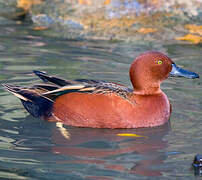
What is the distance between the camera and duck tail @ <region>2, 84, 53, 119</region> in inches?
272

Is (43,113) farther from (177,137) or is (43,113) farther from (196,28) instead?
(196,28)

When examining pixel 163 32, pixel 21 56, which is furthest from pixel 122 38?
pixel 21 56

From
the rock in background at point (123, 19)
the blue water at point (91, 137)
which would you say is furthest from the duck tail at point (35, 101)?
the rock in background at point (123, 19)

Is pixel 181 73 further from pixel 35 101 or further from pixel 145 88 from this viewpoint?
pixel 35 101

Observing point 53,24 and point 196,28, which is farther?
point 53,24

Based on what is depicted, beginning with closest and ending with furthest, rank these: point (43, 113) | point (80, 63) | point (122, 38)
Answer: point (43, 113)
point (80, 63)
point (122, 38)

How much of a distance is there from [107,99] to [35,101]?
999 mm

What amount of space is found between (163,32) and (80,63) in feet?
8.55

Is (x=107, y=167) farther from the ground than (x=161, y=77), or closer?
closer

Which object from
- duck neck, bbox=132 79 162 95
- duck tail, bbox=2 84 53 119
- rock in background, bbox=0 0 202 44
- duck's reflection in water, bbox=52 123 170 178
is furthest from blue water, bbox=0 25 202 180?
rock in background, bbox=0 0 202 44

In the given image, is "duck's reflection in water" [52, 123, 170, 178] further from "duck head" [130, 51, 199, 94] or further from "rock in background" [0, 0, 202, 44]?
"rock in background" [0, 0, 202, 44]

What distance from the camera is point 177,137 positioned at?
21.1 feet

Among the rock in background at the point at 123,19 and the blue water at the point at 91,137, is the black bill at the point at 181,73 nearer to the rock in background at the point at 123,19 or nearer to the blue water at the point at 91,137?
the blue water at the point at 91,137

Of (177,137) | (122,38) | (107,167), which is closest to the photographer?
(107,167)
